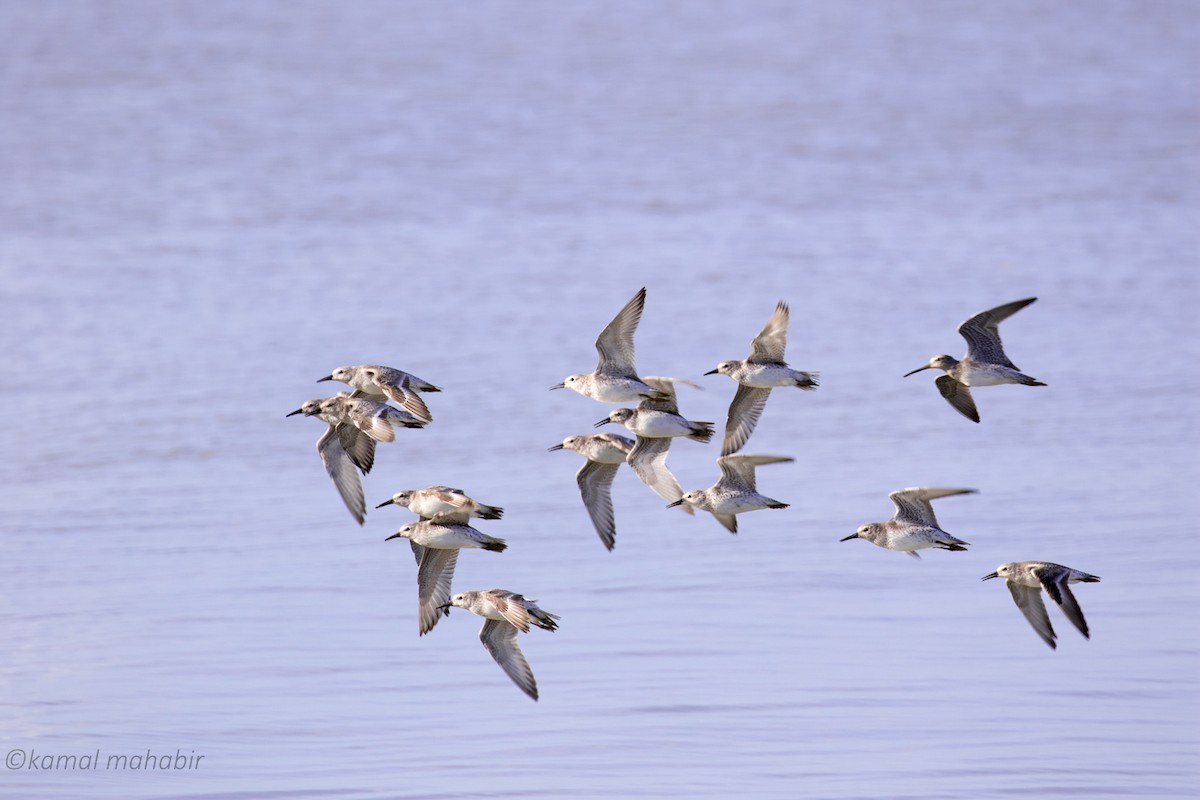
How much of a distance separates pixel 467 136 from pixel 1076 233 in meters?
10.9

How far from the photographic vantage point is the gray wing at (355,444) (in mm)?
11312

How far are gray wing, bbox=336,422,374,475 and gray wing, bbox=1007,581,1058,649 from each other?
3.70m

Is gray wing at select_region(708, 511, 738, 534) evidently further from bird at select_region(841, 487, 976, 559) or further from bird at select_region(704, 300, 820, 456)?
bird at select_region(841, 487, 976, 559)

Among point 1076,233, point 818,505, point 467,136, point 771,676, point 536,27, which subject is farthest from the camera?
point 536,27

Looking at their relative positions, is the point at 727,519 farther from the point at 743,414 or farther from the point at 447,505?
the point at 447,505

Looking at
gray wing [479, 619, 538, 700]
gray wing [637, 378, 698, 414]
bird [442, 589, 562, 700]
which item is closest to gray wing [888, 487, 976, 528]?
gray wing [637, 378, 698, 414]

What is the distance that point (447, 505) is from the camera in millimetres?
10719

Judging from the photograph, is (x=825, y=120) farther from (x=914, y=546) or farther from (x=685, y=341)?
(x=914, y=546)

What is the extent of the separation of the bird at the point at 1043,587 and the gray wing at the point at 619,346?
2.34m

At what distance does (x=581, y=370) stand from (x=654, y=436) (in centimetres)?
861

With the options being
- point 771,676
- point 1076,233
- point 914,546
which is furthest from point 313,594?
point 1076,233

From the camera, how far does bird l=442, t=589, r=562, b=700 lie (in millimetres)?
10430

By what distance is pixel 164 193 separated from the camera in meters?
29.6

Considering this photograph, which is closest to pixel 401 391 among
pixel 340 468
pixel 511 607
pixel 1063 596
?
pixel 340 468
